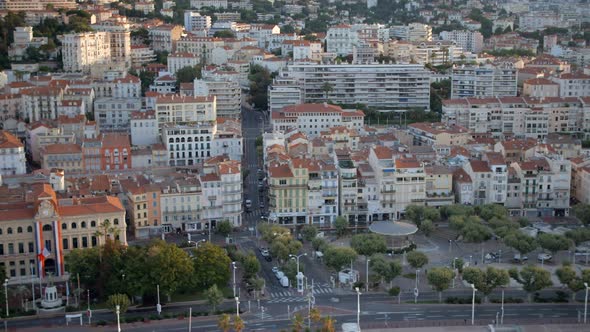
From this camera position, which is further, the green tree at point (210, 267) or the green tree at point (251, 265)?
the green tree at point (251, 265)

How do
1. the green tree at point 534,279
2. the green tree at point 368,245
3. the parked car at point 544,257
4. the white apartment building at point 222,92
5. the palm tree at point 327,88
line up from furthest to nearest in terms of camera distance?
the palm tree at point 327,88
the white apartment building at point 222,92
the parked car at point 544,257
the green tree at point 368,245
the green tree at point 534,279

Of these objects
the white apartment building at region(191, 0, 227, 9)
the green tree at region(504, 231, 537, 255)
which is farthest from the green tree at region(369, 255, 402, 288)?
the white apartment building at region(191, 0, 227, 9)

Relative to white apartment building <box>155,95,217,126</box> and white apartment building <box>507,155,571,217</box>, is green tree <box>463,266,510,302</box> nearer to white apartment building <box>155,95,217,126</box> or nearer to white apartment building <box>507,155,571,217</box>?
white apartment building <box>507,155,571,217</box>

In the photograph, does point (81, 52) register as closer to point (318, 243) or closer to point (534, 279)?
point (318, 243)

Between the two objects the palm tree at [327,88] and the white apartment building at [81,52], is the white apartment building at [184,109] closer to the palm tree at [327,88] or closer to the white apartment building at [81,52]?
the palm tree at [327,88]

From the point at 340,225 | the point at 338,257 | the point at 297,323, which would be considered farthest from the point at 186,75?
the point at 297,323

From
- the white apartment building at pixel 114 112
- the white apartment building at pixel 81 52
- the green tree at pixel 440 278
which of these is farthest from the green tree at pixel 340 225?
the white apartment building at pixel 81 52
